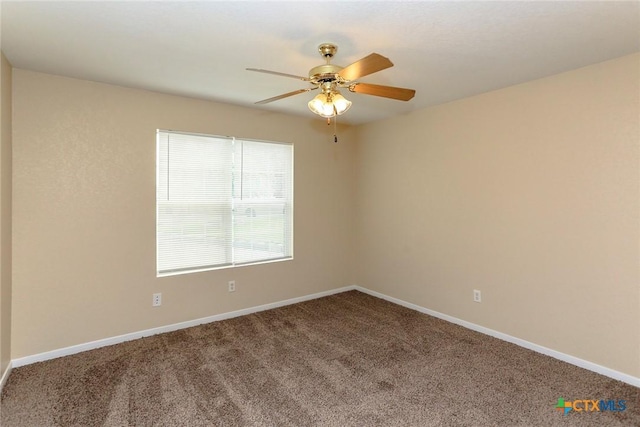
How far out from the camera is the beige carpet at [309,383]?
6.63 feet

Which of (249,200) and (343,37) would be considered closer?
(343,37)

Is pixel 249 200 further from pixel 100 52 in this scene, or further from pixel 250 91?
pixel 100 52

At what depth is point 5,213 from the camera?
2430 millimetres

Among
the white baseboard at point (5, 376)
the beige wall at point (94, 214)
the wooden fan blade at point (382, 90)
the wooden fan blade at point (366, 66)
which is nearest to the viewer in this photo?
the wooden fan blade at point (366, 66)

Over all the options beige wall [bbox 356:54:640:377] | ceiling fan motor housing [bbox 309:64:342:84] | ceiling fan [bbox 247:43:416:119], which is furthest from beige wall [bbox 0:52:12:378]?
beige wall [bbox 356:54:640:377]

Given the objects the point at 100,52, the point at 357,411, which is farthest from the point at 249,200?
the point at 357,411

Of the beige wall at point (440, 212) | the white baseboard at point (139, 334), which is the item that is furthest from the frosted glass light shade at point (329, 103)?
the white baseboard at point (139, 334)

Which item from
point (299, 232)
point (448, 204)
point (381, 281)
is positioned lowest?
point (381, 281)

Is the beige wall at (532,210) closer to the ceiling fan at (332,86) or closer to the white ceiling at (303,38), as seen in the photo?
the white ceiling at (303,38)

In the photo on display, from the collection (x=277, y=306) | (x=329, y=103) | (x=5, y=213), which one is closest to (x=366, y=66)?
(x=329, y=103)

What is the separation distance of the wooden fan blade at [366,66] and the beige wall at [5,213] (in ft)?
8.06

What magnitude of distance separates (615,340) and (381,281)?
2423mm

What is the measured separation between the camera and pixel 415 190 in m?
3.95

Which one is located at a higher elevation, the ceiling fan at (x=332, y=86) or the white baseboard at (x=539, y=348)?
the ceiling fan at (x=332, y=86)
